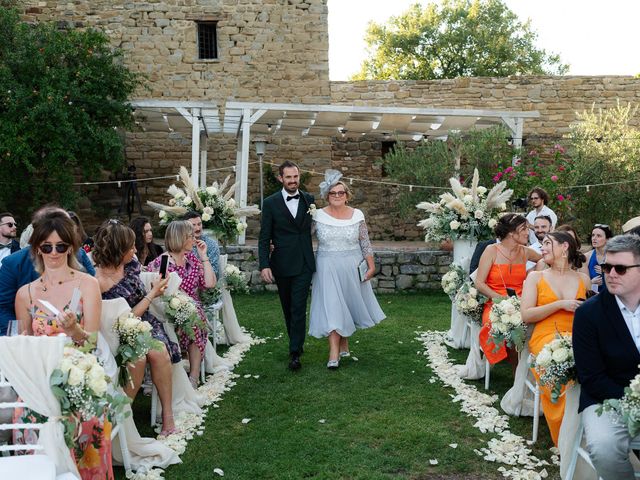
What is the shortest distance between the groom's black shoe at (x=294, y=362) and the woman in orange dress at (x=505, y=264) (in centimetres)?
177

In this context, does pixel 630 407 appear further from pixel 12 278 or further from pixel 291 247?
pixel 291 247

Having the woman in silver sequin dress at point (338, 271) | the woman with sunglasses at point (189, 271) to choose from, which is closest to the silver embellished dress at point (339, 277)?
the woman in silver sequin dress at point (338, 271)

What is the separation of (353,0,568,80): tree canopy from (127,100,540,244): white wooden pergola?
770 inches

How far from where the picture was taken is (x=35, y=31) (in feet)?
46.8

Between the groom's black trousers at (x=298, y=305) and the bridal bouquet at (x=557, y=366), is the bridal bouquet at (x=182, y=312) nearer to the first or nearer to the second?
the groom's black trousers at (x=298, y=305)

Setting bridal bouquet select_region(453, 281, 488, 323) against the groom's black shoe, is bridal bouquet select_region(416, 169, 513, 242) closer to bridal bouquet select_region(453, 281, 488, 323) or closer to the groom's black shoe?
bridal bouquet select_region(453, 281, 488, 323)

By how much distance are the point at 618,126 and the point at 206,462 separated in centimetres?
1287

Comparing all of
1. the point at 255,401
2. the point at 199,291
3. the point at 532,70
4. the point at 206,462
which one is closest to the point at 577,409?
the point at 206,462

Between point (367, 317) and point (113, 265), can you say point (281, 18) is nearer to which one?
point (367, 317)

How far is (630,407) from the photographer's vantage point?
10.2 ft

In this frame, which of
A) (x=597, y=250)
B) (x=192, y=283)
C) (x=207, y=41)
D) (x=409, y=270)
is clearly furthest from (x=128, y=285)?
(x=207, y=41)

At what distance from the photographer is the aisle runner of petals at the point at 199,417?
414 centimetres

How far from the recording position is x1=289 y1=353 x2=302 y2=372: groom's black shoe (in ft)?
21.6

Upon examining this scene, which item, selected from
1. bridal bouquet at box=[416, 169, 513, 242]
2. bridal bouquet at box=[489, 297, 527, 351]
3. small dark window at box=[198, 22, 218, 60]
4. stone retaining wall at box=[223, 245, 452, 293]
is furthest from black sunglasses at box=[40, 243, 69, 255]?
small dark window at box=[198, 22, 218, 60]
